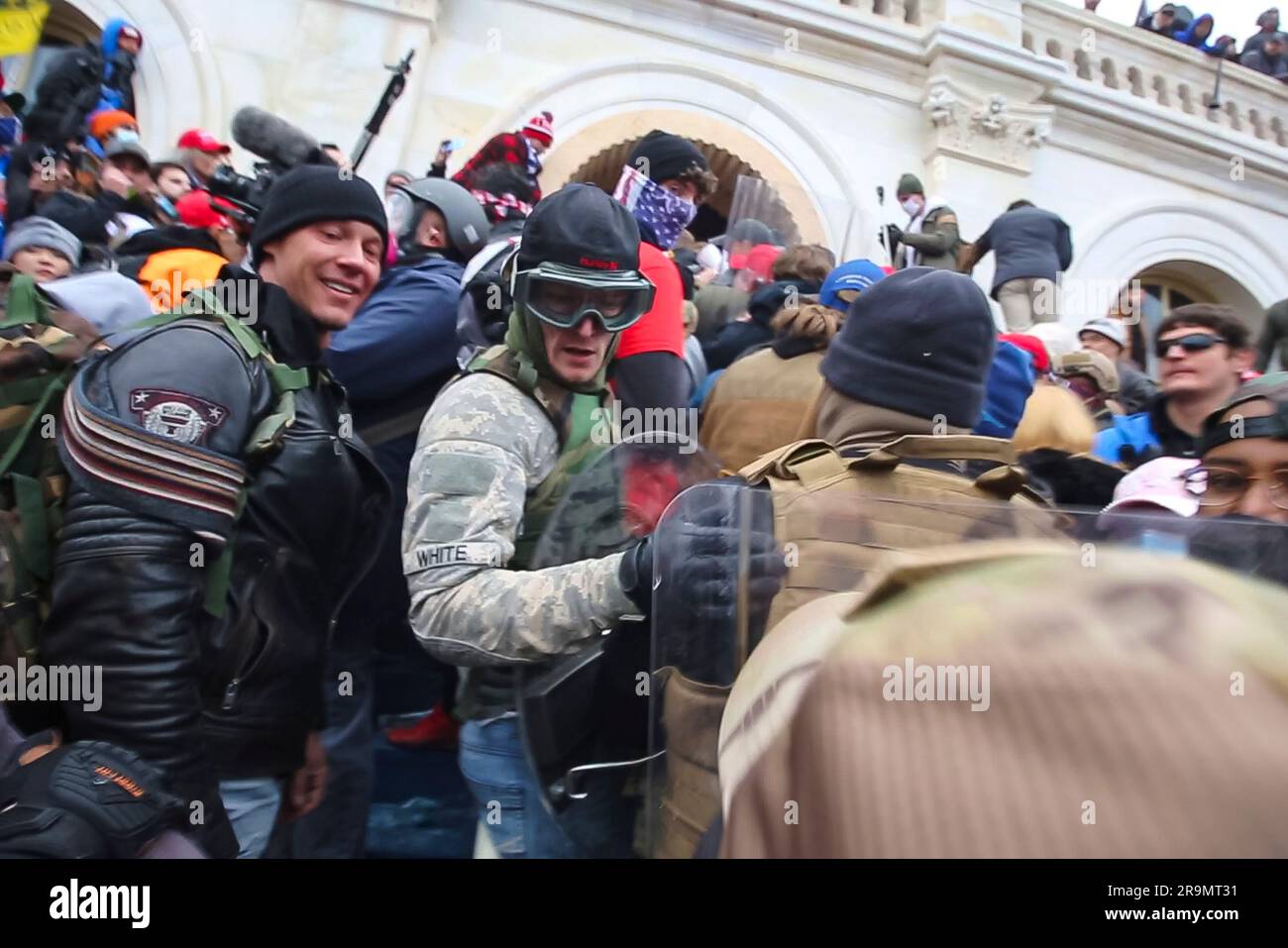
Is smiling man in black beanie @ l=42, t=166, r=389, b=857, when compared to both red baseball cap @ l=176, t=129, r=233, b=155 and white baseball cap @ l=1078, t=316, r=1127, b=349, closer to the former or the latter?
white baseball cap @ l=1078, t=316, r=1127, b=349

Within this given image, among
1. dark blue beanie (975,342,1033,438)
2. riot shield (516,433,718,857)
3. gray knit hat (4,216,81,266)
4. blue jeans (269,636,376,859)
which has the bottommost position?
blue jeans (269,636,376,859)

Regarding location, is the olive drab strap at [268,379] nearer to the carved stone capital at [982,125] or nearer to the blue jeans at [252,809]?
the blue jeans at [252,809]

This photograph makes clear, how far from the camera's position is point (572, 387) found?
247 cm

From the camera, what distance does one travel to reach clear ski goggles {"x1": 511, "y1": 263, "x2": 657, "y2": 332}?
240 cm

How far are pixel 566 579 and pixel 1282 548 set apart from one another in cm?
117

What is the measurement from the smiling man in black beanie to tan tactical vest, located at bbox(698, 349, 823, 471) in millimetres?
1130

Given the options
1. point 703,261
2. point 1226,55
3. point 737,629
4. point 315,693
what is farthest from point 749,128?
point 737,629

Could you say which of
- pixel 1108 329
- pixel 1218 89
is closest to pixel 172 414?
pixel 1108 329

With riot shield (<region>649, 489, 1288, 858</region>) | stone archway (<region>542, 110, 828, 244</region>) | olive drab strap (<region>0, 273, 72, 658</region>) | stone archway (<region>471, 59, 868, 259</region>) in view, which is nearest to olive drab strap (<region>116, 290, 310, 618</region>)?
olive drab strap (<region>0, 273, 72, 658</region>)

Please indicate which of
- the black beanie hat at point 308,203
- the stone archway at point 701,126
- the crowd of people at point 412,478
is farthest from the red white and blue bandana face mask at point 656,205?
the stone archway at point 701,126

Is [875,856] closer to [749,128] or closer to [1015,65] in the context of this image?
[749,128]

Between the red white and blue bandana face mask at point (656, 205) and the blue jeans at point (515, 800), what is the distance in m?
2.45

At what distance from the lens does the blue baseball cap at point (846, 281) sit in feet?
Answer: 11.8

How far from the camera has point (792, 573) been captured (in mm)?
1374
